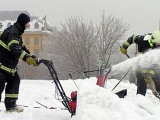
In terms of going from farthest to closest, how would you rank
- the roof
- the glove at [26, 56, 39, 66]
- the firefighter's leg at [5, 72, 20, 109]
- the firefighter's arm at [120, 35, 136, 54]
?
the roof < the firefighter's arm at [120, 35, 136, 54] < the firefighter's leg at [5, 72, 20, 109] < the glove at [26, 56, 39, 66]

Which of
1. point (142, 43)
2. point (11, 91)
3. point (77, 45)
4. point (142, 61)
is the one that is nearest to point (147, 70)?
point (142, 61)

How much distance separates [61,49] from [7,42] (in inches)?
1422

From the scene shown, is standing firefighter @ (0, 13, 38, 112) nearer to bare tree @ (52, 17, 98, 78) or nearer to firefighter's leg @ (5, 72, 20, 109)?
firefighter's leg @ (5, 72, 20, 109)

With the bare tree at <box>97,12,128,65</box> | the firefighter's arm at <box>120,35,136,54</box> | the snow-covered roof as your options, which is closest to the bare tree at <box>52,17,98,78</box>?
the bare tree at <box>97,12,128,65</box>

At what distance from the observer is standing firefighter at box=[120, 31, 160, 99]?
23.9ft

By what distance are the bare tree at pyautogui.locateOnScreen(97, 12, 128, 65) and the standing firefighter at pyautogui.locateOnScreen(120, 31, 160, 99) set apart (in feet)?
93.7

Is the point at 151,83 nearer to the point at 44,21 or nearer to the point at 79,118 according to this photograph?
the point at 79,118

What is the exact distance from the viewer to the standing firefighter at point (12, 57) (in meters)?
5.46

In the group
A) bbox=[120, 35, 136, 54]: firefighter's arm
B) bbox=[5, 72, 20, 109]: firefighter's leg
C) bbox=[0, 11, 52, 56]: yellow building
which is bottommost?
bbox=[0, 11, 52, 56]: yellow building

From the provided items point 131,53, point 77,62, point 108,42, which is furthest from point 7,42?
point 108,42

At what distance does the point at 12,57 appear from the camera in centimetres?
577

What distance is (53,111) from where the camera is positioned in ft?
19.6

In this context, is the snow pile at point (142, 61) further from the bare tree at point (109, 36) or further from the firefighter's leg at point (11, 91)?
the bare tree at point (109, 36)

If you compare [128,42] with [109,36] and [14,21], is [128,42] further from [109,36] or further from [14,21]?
[14,21]
